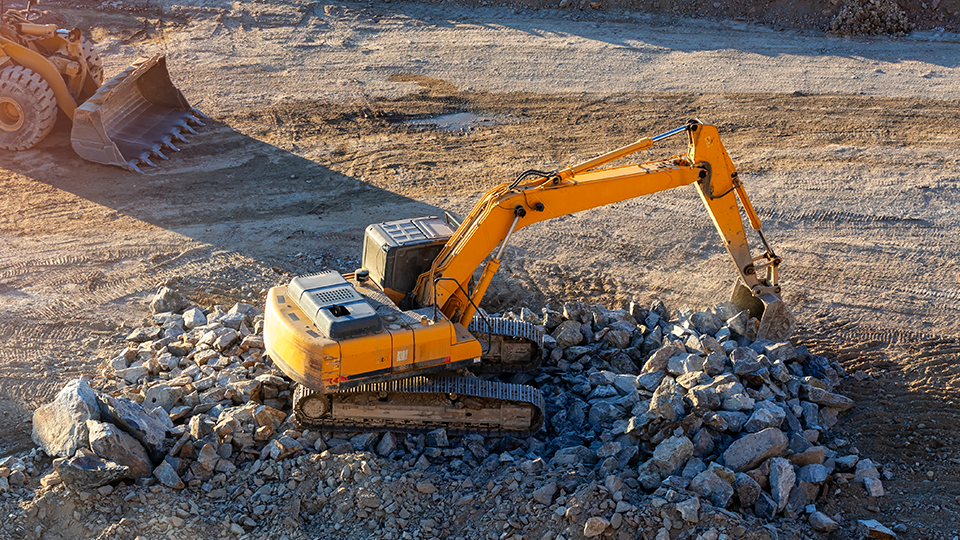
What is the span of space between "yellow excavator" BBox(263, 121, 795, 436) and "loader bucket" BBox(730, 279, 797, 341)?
3.43 ft

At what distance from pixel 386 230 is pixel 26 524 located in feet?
13.3

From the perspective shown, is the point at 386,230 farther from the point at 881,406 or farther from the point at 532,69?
the point at 532,69

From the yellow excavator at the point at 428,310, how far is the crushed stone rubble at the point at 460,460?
0.29 meters

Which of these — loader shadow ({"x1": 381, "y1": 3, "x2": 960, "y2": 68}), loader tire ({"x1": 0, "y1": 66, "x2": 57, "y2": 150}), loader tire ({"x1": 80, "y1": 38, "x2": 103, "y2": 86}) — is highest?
loader shadow ({"x1": 381, "y1": 3, "x2": 960, "y2": 68})

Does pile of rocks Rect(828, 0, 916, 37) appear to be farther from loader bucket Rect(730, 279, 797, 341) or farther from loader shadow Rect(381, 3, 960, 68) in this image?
loader bucket Rect(730, 279, 797, 341)

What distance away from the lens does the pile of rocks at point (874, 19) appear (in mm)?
18844

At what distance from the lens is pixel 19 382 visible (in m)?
9.11

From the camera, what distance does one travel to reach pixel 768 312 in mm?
9125

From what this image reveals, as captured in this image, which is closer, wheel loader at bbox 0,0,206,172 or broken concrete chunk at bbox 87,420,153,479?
broken concrete chunk at bbox 87,420,153,479

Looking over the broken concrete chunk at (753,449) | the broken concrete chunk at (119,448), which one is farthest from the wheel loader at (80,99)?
the broken concrete chunk at (753,449)

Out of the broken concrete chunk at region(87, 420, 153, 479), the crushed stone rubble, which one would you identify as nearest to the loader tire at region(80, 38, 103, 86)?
the crushed stone rubble

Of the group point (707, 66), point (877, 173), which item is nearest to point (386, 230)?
point (877, 173)

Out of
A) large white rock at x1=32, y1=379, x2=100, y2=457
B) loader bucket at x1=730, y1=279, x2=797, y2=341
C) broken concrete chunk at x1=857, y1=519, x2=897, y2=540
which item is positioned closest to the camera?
broken concrete chunk at x1=857, y1=519, x2=897, y2=540

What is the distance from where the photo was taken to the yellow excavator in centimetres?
744
